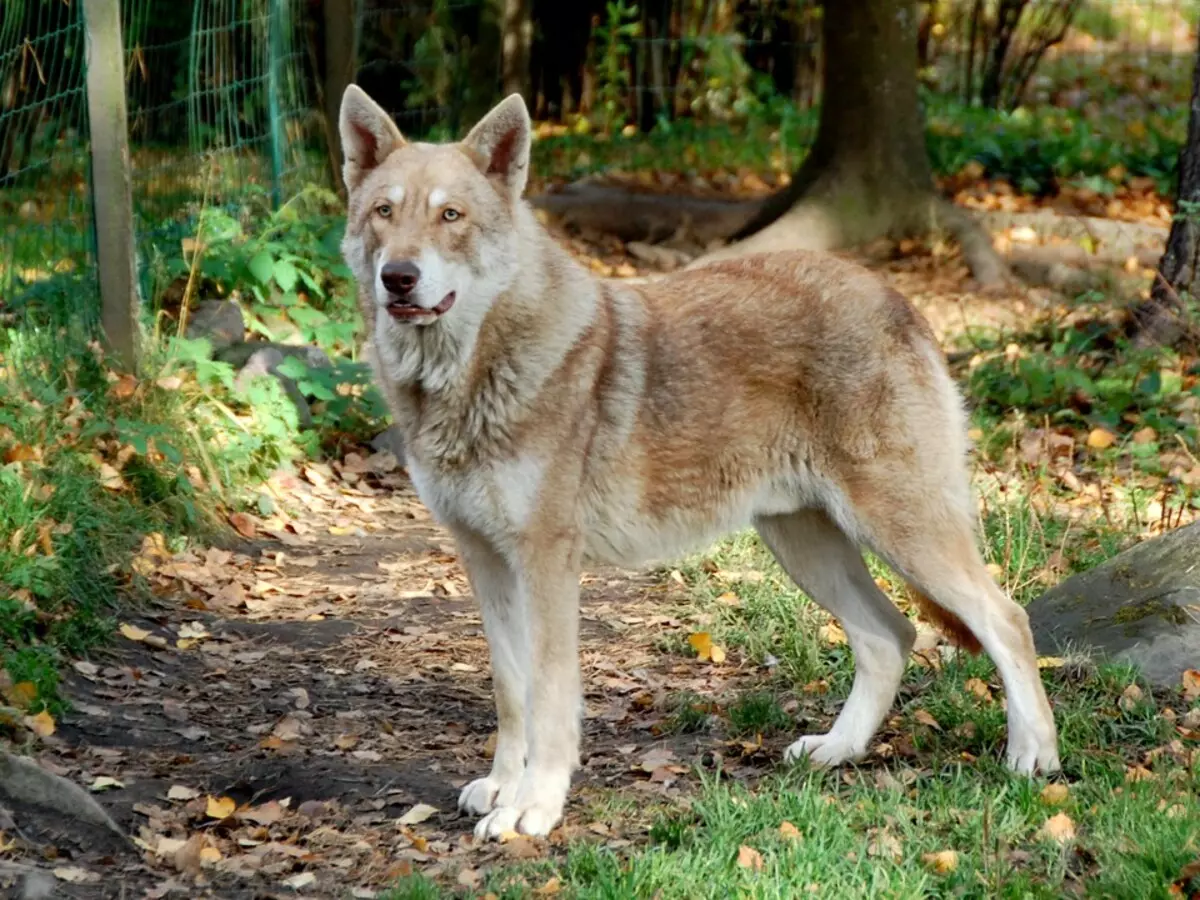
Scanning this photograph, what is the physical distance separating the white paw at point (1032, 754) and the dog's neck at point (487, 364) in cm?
181

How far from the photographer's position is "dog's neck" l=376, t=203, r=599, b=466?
14.9ft

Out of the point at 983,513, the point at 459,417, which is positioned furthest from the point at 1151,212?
the point at 459,417

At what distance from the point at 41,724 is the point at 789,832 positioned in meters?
2.42

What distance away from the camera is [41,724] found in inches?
192

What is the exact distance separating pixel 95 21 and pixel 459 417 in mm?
3689

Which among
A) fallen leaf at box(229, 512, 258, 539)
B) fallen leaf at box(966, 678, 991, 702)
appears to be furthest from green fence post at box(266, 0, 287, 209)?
fallen leaf at box(966, 678, 991, 702)

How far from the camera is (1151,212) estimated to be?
12.6 m

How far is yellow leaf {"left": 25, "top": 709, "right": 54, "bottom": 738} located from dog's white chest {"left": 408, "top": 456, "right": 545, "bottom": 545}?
1.52 meters

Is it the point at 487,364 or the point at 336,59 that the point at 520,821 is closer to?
the point at 487,364

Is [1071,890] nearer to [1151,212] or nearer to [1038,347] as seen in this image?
[1038,347]

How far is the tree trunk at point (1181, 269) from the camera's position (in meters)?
7.82

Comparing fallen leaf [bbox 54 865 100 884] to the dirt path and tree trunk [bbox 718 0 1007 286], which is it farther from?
tree trunk [bbox 718 0 1007 286]

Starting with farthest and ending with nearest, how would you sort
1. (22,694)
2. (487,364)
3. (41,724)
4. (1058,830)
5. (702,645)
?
(702,645)
(22,694)
(41,724)
(487,364)
(1058,830)

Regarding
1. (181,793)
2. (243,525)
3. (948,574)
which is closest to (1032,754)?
(948,574)
